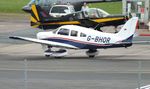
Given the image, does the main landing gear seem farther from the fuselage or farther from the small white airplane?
the fuselage

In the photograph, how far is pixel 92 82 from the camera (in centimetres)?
1858

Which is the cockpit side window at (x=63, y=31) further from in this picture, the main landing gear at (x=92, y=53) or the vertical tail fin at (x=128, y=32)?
the vertical tail fin at (x=128, y=32)

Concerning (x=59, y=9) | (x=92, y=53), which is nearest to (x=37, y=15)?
(x=92, y=53)

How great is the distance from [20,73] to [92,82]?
4192 millimetres

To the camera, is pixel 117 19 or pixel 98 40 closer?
pixel 98 40

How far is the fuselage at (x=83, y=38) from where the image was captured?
93.0ft

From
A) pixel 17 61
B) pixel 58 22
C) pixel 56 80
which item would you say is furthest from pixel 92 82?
pixel 58 22

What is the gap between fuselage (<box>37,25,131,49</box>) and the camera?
2834cm

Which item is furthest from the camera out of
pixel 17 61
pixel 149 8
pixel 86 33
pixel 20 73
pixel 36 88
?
pixel 149 8

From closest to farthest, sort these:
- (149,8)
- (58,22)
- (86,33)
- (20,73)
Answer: (20,73) → (86,33) → (58,22) → (149,8)

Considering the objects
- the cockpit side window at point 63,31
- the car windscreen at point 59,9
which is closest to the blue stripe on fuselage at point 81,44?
the cockpit side window at point 63,31

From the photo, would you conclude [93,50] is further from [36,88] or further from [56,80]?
[36,88]

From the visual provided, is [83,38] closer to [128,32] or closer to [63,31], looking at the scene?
[63,31]

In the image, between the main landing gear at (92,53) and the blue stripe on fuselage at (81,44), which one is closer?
the blue stripe on fuselage at (81,44)
